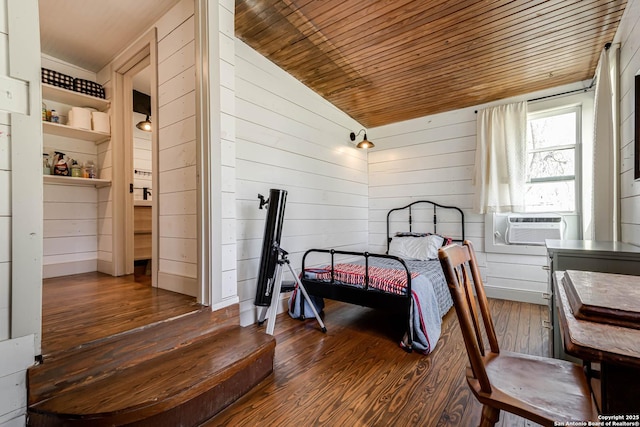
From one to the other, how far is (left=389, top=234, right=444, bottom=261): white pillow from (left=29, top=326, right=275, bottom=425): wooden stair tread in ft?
7.59

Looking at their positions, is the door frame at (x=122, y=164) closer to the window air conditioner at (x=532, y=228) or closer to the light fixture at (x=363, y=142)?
the light fixture at (x=363, y=142)

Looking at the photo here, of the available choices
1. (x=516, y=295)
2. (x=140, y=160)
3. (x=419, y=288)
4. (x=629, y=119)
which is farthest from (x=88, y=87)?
(x=516, y=295)

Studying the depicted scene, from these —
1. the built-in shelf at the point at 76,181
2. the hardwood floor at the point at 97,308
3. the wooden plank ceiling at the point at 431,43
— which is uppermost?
the wooden plank ceiling at the point at 431,43

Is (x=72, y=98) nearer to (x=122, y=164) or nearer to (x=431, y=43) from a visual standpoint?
(x=122, y=164)

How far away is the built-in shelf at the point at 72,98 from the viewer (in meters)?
2.61

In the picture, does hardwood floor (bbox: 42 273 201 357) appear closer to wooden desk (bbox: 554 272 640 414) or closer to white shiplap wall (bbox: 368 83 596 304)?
wooden desk (bbox: 554 272 640 414)

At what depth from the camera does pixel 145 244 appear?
3.39m

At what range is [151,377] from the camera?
4.50 ft

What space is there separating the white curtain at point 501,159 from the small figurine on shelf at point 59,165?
4545 millimetres

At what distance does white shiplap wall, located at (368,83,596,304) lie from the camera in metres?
3.46

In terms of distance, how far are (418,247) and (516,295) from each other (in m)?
1.27

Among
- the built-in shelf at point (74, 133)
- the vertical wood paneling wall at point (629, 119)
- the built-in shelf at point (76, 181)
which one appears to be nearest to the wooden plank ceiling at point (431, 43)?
the vertical wood paneling wall at point (629, 119)

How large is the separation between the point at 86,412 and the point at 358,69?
3.23 meters

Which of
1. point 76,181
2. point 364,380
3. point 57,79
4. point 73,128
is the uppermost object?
point 57,79
